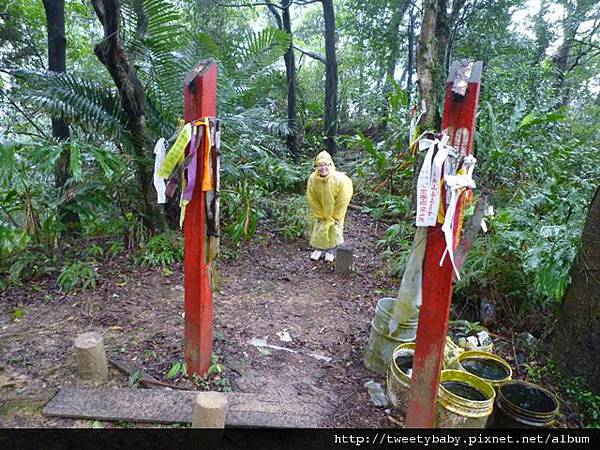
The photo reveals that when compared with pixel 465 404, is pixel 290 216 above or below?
above

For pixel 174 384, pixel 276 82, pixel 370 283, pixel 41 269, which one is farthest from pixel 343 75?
pixel 174 384

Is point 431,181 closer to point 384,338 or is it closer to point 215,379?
point 384,338

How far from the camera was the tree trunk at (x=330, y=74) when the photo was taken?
779 cm

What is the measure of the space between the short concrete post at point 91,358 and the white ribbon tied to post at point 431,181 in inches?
77.7

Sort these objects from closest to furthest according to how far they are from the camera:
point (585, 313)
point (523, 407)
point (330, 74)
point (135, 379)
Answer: point (523, 407)
point (135, 379)
point (585, 313)
point (330, 74)

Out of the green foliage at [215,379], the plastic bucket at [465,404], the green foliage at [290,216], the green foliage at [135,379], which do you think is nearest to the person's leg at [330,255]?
the green foliage at [290,216]

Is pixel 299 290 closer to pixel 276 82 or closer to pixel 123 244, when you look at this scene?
pixel 123 244

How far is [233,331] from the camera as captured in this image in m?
3.22

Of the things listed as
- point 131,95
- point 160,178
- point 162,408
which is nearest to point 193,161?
point 160,178

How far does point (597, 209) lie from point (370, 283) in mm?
2209

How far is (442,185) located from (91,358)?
2186 millimetres

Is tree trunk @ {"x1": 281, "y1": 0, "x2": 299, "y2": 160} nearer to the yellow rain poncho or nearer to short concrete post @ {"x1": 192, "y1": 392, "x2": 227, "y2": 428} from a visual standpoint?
the yellow rain poncho

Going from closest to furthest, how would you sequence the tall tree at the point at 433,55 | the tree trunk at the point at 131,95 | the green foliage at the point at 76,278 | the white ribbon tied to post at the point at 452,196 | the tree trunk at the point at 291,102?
the white ribbon tied to post at the point at 452,196
the tree trunk at the point at 131,95
the green foliage at the point at 76,278
the tall tree at the point at 433,55
the tree trunk at the point at 291,102

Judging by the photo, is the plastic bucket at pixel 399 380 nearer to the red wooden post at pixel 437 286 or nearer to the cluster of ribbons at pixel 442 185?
the red wooden post at pixel 437 286
